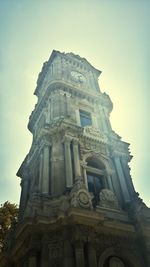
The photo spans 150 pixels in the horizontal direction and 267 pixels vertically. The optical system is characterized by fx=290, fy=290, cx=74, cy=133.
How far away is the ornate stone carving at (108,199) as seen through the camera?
17.2m

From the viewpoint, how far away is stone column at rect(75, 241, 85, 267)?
12.6m

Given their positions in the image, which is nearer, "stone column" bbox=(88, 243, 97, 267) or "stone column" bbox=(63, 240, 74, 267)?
"stone column" bbox=(63, 240, 74, 267)

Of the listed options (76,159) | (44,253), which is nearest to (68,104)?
(76,159)

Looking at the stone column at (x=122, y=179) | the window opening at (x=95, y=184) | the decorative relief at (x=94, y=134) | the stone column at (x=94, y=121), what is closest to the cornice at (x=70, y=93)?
the stone column at (x=94, y=121)

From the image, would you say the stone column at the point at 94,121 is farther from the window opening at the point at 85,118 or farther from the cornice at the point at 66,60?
the cornice at the point at 66,60

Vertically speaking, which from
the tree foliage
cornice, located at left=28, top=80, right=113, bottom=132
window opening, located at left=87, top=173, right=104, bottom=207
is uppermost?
cornice, located at left=28, top=80, right=113, bottom=132

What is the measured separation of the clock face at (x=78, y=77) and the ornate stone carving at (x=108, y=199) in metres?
14.8

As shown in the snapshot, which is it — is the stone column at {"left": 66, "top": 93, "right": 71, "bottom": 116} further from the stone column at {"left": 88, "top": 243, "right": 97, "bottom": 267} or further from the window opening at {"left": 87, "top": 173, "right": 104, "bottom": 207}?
the stone column at {"left": 88, "top": 243, "right": 97, "bottom": 267}

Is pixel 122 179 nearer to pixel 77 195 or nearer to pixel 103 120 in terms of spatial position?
pixel 77 195

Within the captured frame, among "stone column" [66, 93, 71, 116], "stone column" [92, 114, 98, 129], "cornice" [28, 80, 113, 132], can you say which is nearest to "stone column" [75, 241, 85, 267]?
"stone column" [66, 93, 71, 116]

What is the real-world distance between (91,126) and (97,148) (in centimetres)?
254

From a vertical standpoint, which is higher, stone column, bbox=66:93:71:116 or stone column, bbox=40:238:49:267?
stone column, bbox=66:93:71:116

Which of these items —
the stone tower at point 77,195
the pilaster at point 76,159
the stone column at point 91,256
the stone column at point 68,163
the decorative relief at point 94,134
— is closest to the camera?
the stone column at point 91,256

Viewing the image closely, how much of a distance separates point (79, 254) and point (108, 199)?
509cm
